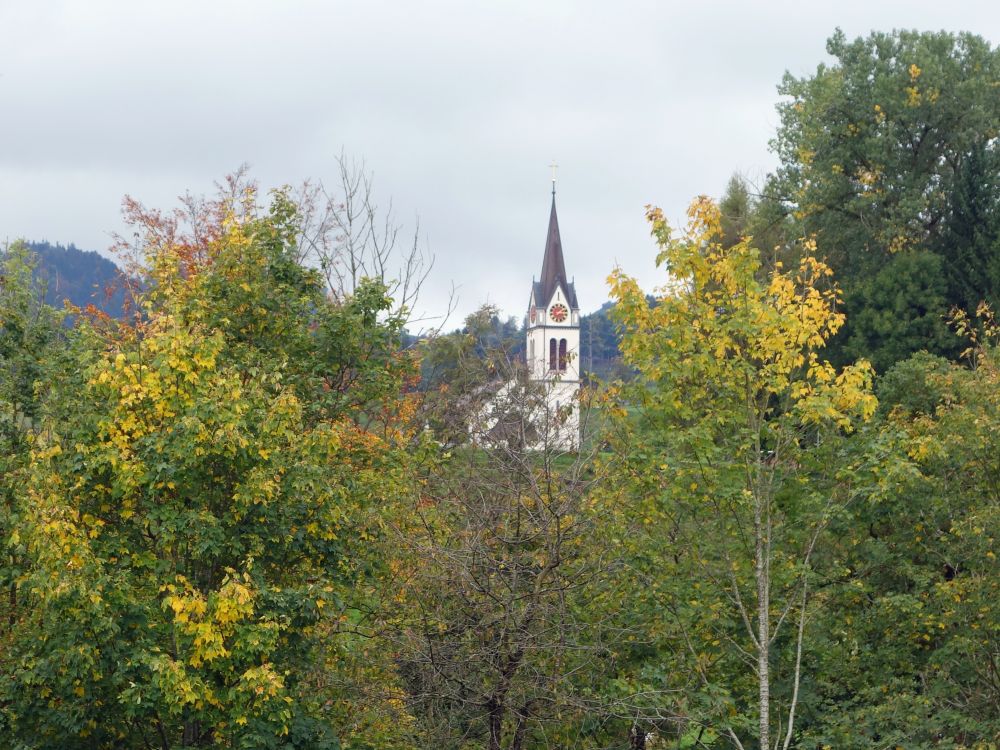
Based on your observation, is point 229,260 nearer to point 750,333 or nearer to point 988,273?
point 750,333

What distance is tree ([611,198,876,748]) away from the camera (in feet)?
49.8

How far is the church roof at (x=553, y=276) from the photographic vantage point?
120m

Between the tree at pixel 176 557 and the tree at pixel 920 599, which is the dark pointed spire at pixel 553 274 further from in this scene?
the tree at pixel 176 557

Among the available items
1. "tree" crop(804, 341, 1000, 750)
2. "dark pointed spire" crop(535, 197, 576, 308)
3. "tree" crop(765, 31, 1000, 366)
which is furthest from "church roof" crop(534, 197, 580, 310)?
"tree" crop(804, 341, 1000, 750)

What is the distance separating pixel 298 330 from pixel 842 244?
34693mm

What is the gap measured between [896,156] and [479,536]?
3662 cm

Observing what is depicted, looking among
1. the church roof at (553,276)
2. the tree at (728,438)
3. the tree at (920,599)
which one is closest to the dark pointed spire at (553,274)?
the church roof at (553,276)

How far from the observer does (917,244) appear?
48.5 meters

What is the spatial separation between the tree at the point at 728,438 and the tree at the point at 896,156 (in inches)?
1191

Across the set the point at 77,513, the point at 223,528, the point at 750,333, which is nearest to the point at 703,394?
the point at 750,333

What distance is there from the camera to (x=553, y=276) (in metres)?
121

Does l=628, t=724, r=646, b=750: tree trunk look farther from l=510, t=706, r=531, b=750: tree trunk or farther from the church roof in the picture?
the church roof

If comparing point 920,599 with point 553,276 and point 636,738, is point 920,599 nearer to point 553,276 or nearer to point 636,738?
point 636,738

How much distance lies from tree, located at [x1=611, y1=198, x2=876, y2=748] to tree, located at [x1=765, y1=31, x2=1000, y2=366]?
30.2 metres
